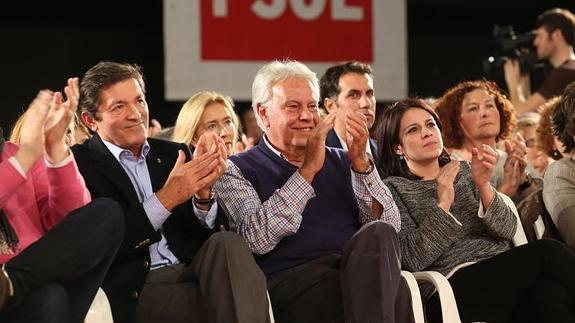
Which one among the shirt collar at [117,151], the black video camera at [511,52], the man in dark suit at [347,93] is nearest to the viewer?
the shirt collar at [117,151]

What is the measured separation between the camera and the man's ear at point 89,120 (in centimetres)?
353

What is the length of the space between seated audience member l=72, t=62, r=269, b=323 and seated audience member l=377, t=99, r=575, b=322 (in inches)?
28.3

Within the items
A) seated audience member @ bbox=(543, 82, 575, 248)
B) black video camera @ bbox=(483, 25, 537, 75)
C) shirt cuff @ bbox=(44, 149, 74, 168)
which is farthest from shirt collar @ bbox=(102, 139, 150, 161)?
black video camera @ bbox=(483, 25, 537, 75)

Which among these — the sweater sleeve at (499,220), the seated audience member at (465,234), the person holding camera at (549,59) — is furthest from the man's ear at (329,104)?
the person holding camera at (549,59)

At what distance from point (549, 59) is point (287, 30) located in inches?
62.9

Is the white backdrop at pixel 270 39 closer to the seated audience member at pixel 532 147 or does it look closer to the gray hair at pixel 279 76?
the seated audience member at pixel 532 147

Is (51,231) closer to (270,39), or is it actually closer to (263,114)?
(263,114)

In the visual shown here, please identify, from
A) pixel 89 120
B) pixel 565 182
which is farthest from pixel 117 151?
pixel 565 182

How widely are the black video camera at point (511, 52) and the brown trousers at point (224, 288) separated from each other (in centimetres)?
353

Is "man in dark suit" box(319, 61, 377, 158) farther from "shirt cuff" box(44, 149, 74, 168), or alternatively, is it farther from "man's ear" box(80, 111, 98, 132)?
"shirt cuff" box(44, 149, 74, 168)

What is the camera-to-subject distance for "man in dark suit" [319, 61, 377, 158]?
460 centimetres

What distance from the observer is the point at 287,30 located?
21.8ft

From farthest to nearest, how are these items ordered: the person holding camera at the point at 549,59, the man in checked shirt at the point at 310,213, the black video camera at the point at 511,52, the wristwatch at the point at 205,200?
1. the black video camera at the point at 511,52
2. the person holding camera at the point at 549,59
3. the wristwatch at the point at 205,200
4. the man in checked shirt at the point at 310,213

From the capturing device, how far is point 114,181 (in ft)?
11.1
